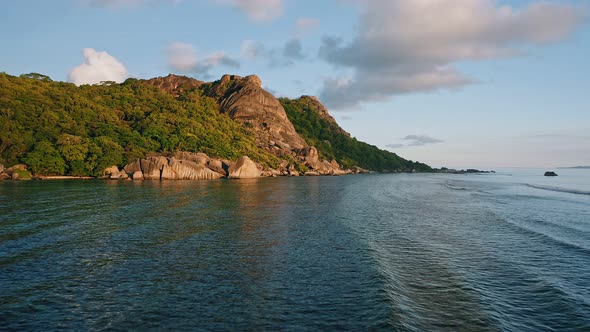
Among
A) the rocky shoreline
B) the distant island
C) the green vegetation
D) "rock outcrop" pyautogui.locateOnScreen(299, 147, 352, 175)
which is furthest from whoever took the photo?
"rock outcrop" pyautogui.locateOnScreen(299, 147, 352, 175)

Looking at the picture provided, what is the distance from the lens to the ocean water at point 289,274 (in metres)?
12.0

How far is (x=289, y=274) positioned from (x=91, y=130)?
122058 millimetres

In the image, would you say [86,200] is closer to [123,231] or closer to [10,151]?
[123,231]

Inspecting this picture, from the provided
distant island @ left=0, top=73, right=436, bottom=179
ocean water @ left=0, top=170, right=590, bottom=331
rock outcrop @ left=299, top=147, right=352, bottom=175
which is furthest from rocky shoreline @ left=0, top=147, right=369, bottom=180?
ocean water @ left=0, top=170, right=590, bottom=331

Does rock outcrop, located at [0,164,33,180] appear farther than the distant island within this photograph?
No

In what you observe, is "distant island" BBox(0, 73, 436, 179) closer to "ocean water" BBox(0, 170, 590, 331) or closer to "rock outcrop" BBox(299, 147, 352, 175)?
"rock outcrop" BBox(299, 147, 352, 175)

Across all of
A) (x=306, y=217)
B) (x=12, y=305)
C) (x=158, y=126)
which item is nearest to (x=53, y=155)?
(x=158, y=126)

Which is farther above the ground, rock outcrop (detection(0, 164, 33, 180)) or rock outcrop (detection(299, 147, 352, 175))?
rock outcrop (detection(299, 147, 352, 175))

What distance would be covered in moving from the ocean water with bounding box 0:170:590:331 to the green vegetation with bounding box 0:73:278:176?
72.8m

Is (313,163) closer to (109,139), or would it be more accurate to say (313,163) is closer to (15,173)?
(109,139)

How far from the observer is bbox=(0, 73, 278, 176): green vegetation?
93.9m

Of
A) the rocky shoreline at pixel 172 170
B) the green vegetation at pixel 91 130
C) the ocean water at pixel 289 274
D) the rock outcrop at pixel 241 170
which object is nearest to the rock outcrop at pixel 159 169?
the rocky shoreline at pixel 172 170

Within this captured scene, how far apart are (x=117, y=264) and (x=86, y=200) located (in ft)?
108

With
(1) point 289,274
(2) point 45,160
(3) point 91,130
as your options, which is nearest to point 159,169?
(2) point 45,160
